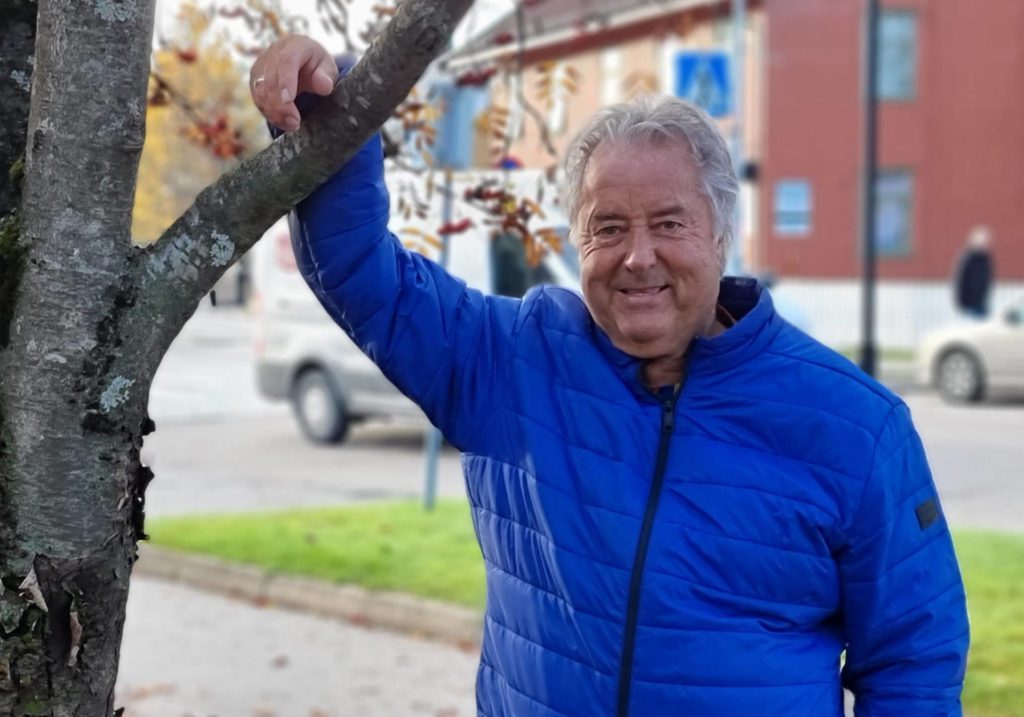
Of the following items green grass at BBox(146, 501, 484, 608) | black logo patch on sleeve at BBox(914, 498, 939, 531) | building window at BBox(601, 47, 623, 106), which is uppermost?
building window at BBox(601, 47, 623, 106)

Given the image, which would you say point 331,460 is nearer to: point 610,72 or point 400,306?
point 400,306

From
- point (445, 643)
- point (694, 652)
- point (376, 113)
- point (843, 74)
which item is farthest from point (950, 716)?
point (843, 74)

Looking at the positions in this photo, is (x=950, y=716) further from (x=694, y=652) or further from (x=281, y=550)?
(x=281, y=550)

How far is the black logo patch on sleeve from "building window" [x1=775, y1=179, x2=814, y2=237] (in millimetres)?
24746

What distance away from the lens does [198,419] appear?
18.4 metres

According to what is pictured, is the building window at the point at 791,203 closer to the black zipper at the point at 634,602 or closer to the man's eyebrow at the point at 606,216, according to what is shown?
the man's eyebrow at the point at 606,216

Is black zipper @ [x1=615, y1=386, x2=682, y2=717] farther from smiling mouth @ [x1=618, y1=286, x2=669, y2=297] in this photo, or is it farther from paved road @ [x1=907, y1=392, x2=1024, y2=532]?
paved road @ [x1=907, y1=392, x2=1024, y2=532]

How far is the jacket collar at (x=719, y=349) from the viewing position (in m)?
2.28

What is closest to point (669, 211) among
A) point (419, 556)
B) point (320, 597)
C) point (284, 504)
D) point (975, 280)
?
point (320, 597)

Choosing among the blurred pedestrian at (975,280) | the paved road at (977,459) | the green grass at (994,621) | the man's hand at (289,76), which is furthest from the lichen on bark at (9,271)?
the blurred pedestrian at (975,280)

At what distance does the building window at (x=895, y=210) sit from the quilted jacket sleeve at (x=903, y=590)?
28451 mm

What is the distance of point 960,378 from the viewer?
1911 centimetres

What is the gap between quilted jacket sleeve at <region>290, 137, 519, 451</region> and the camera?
231 centimetres

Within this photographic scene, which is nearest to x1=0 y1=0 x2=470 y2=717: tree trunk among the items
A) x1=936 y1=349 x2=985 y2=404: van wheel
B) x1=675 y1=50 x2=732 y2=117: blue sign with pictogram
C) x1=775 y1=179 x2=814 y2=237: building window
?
x1=675 y1=50 x2=732 y2=117: blue sign with pictogram
